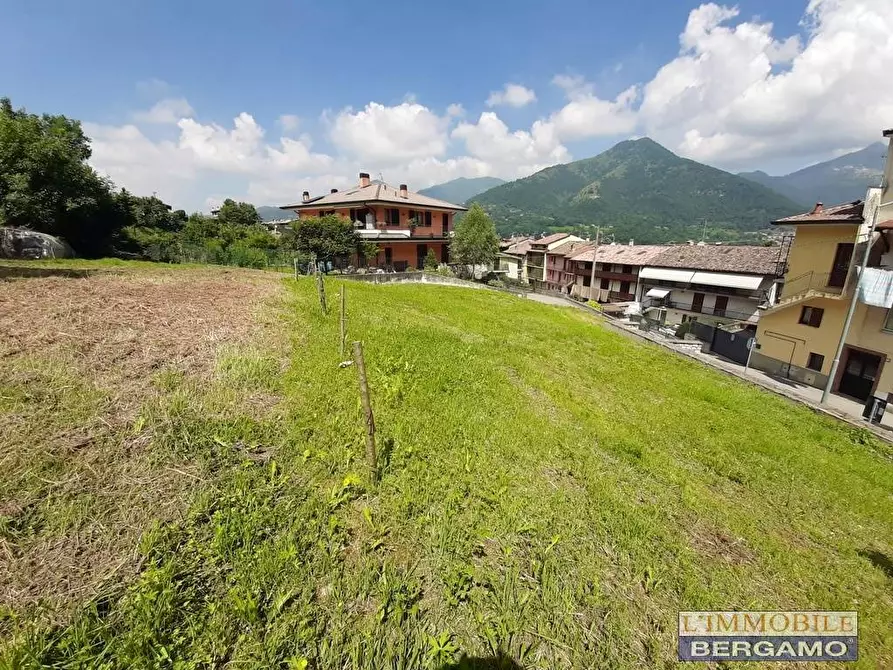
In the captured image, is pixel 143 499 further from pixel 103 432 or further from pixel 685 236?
pixel 685 236

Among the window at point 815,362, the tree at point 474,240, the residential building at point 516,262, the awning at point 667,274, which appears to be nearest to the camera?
the window at point 815,362

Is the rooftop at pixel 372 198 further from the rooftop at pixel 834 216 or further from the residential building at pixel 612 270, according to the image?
the rooftop at pixel 834 216

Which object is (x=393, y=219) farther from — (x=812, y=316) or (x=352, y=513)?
(x=352, y=513)

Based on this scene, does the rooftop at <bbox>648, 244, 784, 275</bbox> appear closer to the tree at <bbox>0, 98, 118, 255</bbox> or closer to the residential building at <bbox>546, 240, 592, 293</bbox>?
the residential building at <bbox>546, 240, 592, 293</bbox>

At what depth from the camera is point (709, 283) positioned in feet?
106

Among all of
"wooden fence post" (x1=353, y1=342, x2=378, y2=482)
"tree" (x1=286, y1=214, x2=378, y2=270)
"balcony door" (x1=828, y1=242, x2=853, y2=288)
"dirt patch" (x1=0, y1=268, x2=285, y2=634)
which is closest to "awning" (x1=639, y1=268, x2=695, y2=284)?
"balcony door" (x1=828, y1=242, x2=853, y2=288)

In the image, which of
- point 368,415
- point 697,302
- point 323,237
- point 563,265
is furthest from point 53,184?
point 563,265

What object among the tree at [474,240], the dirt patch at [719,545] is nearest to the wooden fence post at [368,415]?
the dirt patch at [719,545]

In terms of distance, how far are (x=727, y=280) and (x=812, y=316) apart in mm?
11486

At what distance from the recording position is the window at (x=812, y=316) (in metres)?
20.6

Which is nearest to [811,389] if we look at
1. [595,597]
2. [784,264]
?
[784,264]

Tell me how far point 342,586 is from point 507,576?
5.26 feet

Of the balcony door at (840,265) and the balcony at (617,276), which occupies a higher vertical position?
the balcony door at (840,265)

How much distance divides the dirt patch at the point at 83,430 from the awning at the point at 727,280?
37.0 metres
